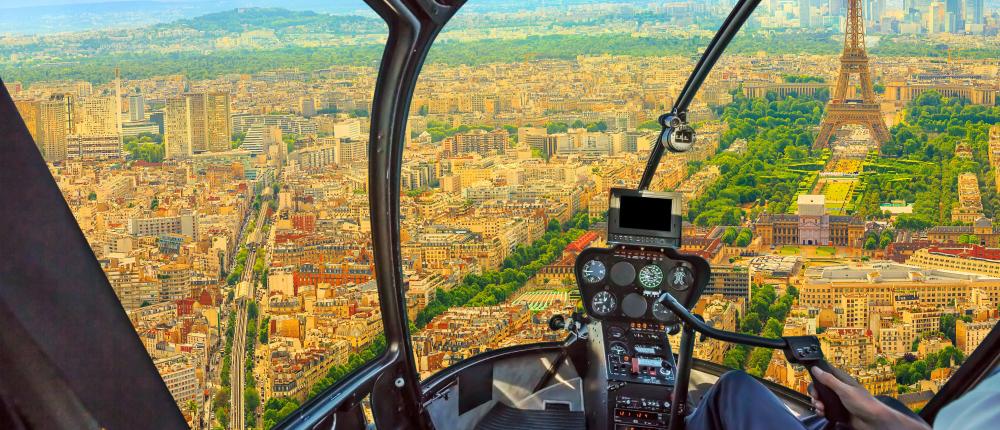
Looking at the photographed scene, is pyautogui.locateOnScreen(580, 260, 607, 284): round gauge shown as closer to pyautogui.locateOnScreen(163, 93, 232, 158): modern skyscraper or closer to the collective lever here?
the collective lever

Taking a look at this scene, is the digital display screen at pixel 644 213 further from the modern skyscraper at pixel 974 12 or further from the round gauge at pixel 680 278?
the modern skyscraper at pixel 974 12

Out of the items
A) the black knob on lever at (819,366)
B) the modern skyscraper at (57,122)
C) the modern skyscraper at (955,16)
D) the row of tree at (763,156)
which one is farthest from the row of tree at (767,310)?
the modern skyscraper at (57,122)

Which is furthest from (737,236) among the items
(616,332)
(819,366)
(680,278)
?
(819,366)

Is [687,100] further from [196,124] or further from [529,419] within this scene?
[196,124]

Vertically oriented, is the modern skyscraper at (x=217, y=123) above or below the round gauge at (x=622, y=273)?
above

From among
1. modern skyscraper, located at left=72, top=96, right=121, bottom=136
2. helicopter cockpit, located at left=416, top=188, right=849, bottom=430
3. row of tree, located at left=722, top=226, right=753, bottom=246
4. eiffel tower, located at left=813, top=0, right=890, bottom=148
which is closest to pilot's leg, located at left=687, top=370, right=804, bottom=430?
helicopter cockpit, located at left=416, top=188, right=849, bottom=430

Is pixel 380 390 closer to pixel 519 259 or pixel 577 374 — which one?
pixel 577 374
